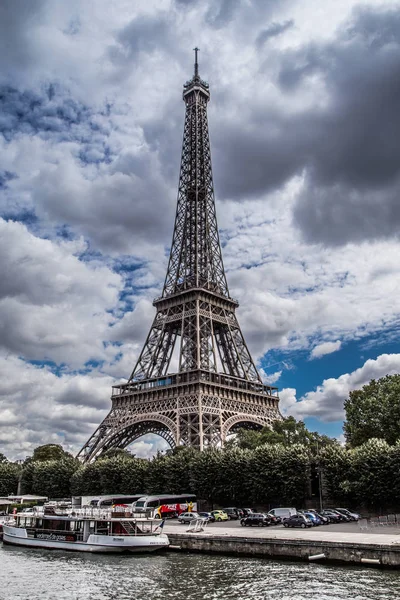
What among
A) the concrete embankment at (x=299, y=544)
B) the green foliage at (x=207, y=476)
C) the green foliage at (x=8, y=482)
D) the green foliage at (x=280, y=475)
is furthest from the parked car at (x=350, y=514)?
the green foliage at (x=8, y=482)

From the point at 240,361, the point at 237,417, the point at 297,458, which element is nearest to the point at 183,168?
the point at 240,361

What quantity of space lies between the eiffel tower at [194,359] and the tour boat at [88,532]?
32.1m

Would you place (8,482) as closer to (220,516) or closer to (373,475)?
(220,516)

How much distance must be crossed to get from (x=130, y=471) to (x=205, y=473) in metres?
14.4

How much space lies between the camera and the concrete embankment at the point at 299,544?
33406 mm

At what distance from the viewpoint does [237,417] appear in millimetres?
91188

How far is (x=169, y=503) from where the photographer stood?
6388 cm

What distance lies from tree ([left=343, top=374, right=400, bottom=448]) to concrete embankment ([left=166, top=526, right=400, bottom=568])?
28208mm

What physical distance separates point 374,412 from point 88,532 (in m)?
40.6

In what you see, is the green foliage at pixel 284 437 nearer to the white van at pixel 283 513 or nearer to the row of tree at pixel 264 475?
the row of tree at pixel 264 475

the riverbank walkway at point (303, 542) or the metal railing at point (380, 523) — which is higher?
the metal railing at point (380, 523)

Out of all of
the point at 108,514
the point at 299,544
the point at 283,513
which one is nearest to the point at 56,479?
the point at 108,514

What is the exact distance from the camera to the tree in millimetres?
69250

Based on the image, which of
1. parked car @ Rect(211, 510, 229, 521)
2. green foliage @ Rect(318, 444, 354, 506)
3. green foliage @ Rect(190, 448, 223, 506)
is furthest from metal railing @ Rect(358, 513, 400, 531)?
green foliage @ Rect(190, 448, 223, 506)
